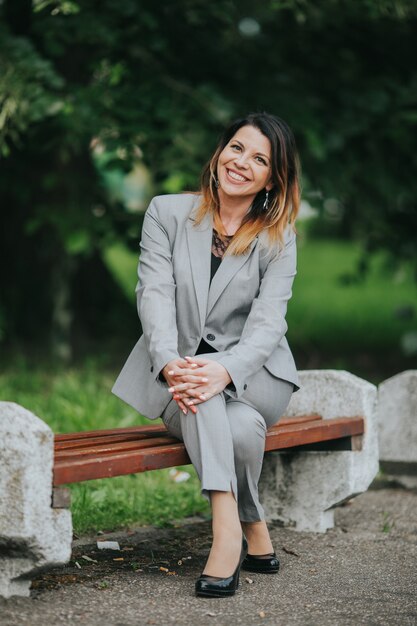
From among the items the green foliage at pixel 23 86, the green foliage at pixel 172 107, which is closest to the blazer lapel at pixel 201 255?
the green foliage at pixel 172 107

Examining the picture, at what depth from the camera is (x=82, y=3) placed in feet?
22.7

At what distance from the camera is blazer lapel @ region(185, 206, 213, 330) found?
4000 millimetres

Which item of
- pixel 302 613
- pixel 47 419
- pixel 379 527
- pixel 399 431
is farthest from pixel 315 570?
pixel 47 419

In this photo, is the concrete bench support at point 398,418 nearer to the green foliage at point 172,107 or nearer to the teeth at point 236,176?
the teeth at point 236,176

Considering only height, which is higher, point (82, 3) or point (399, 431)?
point (82, 3)

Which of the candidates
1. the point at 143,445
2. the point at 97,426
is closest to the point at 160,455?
the point at 143,445

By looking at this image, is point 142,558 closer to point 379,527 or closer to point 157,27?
point 379,527

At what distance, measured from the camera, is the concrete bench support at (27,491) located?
3.17 meters

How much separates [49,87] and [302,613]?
4.53 metres

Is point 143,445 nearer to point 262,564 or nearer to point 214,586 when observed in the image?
point 214,586

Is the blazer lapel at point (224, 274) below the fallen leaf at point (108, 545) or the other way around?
the other way around

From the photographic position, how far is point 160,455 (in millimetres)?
3635

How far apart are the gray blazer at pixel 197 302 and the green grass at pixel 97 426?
99cm

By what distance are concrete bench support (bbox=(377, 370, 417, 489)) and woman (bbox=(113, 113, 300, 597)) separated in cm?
146
